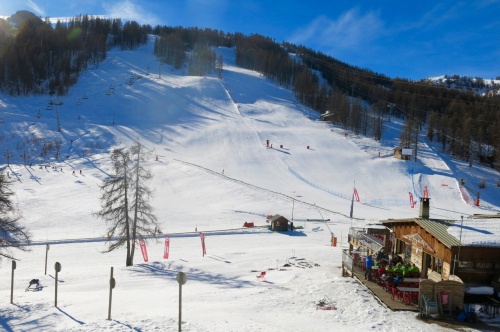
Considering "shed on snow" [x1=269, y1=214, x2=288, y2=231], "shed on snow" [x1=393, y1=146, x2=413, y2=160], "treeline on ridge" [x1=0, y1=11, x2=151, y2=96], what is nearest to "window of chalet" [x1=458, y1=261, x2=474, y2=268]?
"shed on snow" [x1=269, y1=214, x2=288, y2=231]

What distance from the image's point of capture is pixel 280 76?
463ft

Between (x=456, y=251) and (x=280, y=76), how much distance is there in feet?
428

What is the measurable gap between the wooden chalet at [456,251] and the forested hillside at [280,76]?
64727 mm

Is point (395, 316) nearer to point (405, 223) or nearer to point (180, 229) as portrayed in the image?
point (405, 223)

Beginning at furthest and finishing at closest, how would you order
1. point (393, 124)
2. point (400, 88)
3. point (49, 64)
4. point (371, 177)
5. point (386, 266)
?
1. point (400, 88)
2. point (49, 64)
3. point (393, 124)
4. point (371, 177)
5. point (386, 266)

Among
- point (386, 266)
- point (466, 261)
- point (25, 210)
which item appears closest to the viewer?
point (466, 261)

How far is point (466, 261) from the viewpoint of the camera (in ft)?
50.8

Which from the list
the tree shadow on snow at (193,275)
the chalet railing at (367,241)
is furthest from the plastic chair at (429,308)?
the tree shadow on snow at (193,275)

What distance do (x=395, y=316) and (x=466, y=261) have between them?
390 cm

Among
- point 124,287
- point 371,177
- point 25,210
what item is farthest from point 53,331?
point 371,177

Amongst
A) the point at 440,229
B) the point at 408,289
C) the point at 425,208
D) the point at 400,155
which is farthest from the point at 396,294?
the point at 400,155

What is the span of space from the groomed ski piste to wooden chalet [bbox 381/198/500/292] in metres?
3.11

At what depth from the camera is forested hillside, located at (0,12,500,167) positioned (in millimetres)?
96312

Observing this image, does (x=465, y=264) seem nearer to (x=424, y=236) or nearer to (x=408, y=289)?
(x=408, y=289)
